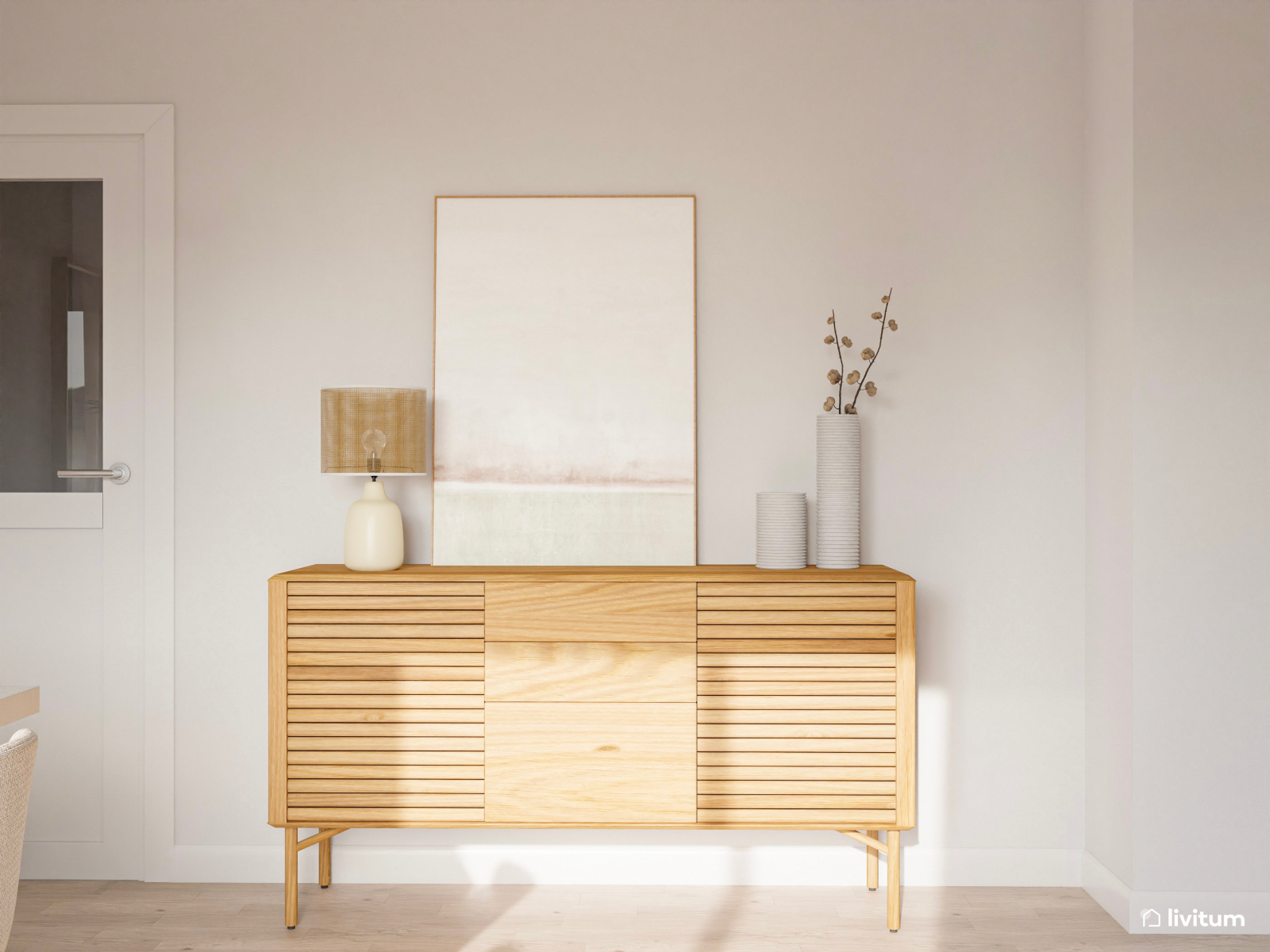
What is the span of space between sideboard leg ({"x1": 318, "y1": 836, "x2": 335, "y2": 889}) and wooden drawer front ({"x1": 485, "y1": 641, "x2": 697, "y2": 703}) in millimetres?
823

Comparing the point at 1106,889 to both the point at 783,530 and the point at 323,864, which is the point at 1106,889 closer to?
the point at 783,530

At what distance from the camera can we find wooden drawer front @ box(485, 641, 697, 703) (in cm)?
237

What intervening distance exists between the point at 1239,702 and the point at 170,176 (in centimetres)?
348

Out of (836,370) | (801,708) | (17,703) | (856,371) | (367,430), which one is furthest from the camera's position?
(836,370)

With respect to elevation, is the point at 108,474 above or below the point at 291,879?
above

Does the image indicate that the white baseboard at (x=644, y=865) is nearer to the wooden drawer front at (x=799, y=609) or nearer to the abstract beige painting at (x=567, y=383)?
the wooden drawer front at (x=799, y=609)

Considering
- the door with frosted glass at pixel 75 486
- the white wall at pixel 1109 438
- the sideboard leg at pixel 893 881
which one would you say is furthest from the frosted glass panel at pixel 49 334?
the white wall at pixel 1109 438

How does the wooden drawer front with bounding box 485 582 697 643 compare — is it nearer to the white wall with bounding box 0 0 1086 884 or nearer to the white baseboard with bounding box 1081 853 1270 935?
the white wall with bounding box 0 0 1086 884

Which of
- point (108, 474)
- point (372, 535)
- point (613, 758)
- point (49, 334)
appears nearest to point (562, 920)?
point (613, 758)

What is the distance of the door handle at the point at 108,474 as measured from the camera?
107 inches

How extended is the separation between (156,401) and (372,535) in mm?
878

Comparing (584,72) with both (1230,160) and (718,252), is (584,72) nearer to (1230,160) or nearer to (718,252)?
(718,252)

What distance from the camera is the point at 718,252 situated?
2.72 meters

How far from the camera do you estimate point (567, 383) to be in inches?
106
